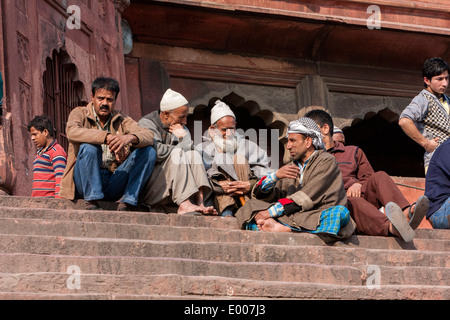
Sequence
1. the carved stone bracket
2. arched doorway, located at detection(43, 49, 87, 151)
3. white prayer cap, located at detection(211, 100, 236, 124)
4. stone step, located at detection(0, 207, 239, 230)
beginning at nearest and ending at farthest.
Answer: stone step, located at detection(0, 207, 239, 230), white prayer cap, located at detection(211, 100, 236, 124), arched doorway, located at detection(43, 49, 87, 151), the carved stone bracket

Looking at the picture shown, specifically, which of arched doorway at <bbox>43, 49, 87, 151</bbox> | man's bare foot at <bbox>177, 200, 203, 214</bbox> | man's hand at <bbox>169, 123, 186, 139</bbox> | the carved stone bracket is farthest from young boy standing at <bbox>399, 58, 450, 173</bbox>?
the carved stone bracket

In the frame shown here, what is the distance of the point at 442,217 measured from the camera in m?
7.48

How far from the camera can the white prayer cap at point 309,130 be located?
721 cm

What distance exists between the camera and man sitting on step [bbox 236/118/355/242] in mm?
6672

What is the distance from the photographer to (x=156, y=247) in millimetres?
5695

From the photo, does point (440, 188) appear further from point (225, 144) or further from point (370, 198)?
point (225, 144)

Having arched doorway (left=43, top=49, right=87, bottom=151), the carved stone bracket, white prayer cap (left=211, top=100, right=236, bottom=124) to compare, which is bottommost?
white prayer cap (left=211, top=100, right=236, bottom=124)

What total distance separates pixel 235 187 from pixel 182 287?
263cm

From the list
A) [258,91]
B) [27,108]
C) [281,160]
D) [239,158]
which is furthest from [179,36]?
[239,158]

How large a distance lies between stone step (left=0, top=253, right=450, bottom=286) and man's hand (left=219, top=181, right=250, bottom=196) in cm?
190

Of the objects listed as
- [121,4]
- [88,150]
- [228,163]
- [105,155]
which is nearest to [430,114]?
[228,163]

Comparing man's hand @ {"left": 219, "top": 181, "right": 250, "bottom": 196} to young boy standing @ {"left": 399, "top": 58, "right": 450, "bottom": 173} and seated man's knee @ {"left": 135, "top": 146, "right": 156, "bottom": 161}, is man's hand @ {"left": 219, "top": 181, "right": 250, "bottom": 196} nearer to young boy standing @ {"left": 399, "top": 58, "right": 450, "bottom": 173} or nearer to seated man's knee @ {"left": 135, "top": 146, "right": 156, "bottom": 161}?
seated man's knee @ {"left": 135, "top": 146, "right": 156, "bottom": 161}

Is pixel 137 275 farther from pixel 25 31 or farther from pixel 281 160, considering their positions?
pixel 281 160
